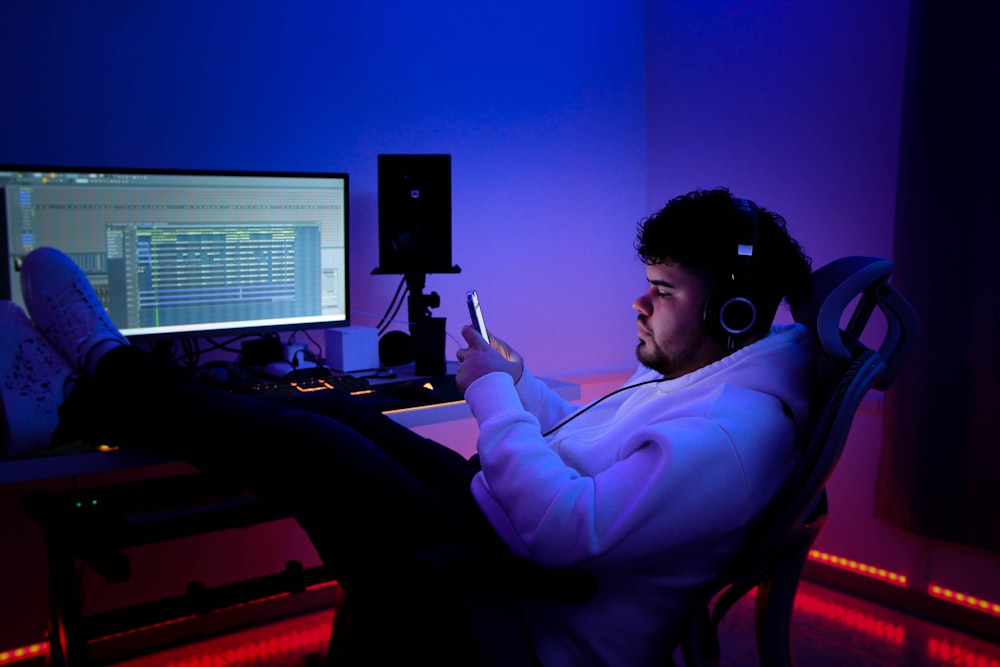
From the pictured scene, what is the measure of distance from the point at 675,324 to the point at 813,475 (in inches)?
15.8

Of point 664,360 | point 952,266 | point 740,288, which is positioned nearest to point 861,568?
point 952,266

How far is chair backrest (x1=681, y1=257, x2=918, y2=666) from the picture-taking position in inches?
45.1

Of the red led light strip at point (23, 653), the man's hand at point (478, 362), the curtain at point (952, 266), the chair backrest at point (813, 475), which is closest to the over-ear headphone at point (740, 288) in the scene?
the chair backrest at point (813, 475)

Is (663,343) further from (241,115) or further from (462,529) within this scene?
(241,115)

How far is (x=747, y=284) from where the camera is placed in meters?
1.36

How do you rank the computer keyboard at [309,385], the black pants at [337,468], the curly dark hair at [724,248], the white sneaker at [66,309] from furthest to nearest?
the computer keyboard at [309,385]
the white sneaker at [66,309]
the curly dark hair at [724,248]
the black pants at [337,468]

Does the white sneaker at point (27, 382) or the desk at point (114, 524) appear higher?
the white sneaker at point (27, 382)

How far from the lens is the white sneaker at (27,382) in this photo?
1.61 meters

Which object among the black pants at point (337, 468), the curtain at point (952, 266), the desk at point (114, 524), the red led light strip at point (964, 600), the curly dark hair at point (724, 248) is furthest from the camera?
the red led light strip at point (964, 600)

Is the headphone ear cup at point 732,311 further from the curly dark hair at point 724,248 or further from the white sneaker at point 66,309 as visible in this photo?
the white sneaker at point 66,309

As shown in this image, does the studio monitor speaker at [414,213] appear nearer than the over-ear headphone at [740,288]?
No

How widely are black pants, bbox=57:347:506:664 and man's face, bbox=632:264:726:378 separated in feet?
1.36

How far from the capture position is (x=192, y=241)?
7.17ft

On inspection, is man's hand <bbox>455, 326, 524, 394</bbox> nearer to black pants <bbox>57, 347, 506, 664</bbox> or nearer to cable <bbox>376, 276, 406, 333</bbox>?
black pants <bbox>57, 347, 506, 664</bbox>
